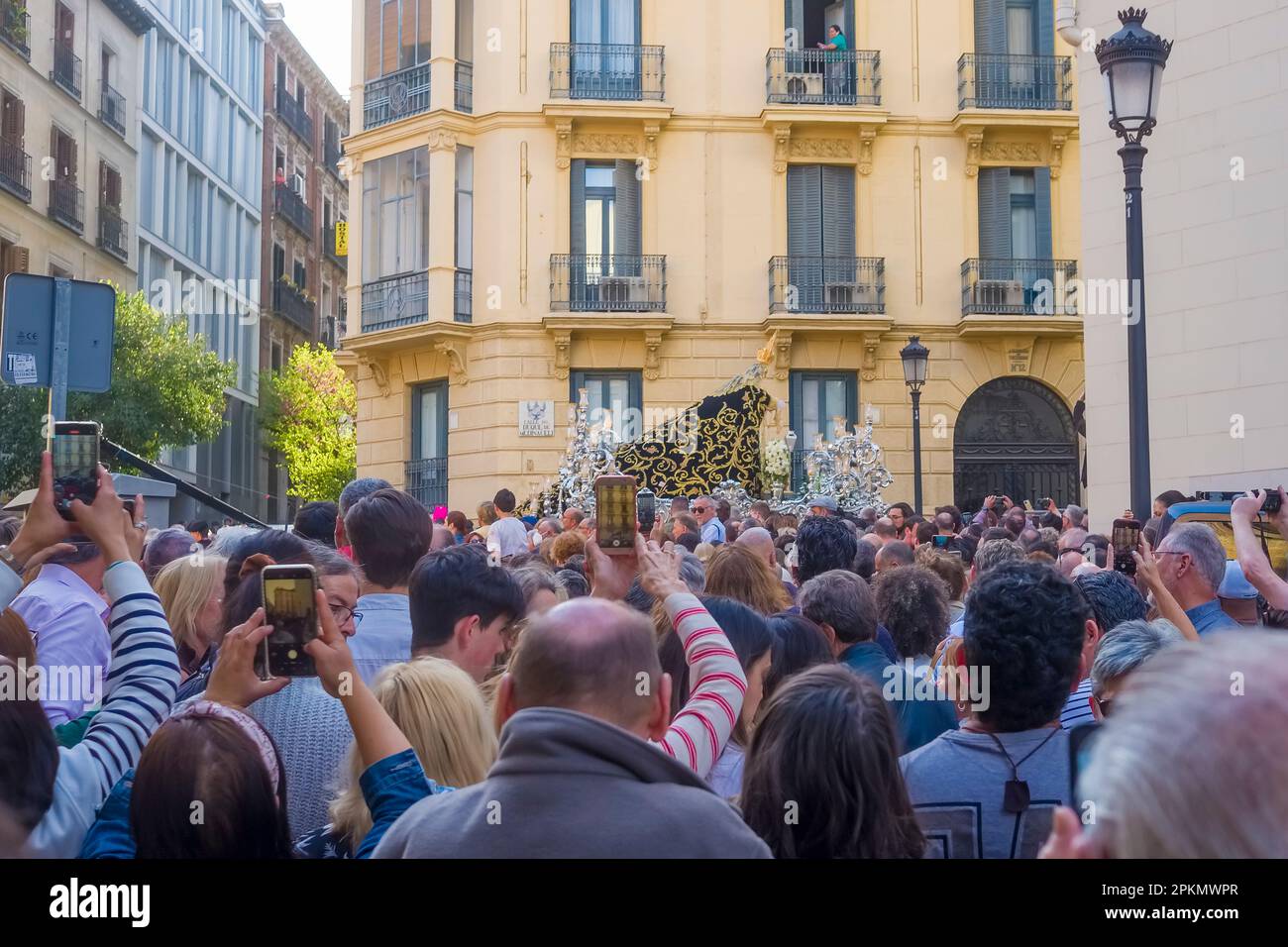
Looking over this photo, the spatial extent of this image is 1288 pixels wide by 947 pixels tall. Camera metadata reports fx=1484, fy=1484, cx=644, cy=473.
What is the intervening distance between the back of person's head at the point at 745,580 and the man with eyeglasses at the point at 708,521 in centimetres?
495

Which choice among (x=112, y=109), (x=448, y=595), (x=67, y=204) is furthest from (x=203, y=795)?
(x=112, y=109)

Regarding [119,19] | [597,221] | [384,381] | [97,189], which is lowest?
[384,381]

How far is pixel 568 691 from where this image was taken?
271 centimetres

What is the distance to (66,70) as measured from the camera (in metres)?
32.7

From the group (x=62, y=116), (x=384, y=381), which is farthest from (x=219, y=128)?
(x=384, y=381)

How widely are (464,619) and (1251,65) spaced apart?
38.9 ft

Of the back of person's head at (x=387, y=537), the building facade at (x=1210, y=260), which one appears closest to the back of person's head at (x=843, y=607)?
the back of person's head at (x=387, y=537)

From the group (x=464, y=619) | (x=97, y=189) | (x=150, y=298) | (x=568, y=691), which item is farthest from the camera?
(x=150, y=298)

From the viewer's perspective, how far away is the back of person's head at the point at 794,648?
478 cm

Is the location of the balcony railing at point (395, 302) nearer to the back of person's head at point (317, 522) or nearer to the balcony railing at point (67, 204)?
the balcony railing at point (67, 204)

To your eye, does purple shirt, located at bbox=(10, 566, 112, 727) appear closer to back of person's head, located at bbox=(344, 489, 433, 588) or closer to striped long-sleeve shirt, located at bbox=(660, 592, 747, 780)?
back of person's head, located at bbox=(344, 489, 433, 588)
